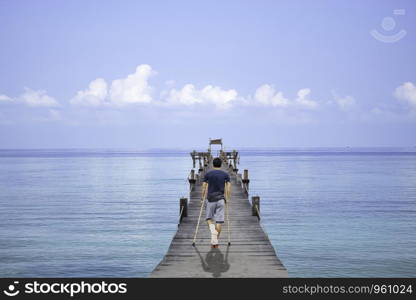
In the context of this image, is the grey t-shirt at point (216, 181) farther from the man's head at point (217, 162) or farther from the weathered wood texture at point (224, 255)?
the weathered wood texture at point (224, 255)

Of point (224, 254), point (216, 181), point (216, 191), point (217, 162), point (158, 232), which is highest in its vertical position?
point (217, 162)

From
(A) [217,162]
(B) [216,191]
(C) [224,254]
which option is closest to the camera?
(A) [217,162]

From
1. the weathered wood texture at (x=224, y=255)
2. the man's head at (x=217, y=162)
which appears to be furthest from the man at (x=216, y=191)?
the weathered wood texture at (x=224, y=255)

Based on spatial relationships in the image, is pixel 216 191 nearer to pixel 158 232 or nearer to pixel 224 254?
pixel 224 254

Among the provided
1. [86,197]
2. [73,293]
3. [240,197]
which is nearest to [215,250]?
[73,293]

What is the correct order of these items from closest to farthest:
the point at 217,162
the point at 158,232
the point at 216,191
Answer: the point at 217,162 < the point at 216,191 < the point at 158,232

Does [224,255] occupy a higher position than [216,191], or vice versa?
[216,191]

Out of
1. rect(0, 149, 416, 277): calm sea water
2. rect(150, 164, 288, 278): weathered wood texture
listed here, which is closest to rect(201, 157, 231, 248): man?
rect(150, 164, 288, 278): weathered wood texture

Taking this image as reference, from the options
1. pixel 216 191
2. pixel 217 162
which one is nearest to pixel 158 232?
pixel 216 191

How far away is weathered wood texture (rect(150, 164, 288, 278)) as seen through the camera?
34.3 ft

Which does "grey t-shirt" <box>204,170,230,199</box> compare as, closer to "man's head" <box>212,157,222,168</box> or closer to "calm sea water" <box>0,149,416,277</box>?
"man's head" <box>212,157,222,168</box>

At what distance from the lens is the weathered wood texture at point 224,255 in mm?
10469

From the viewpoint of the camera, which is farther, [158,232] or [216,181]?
[158,232]

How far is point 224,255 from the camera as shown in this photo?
11953mm
